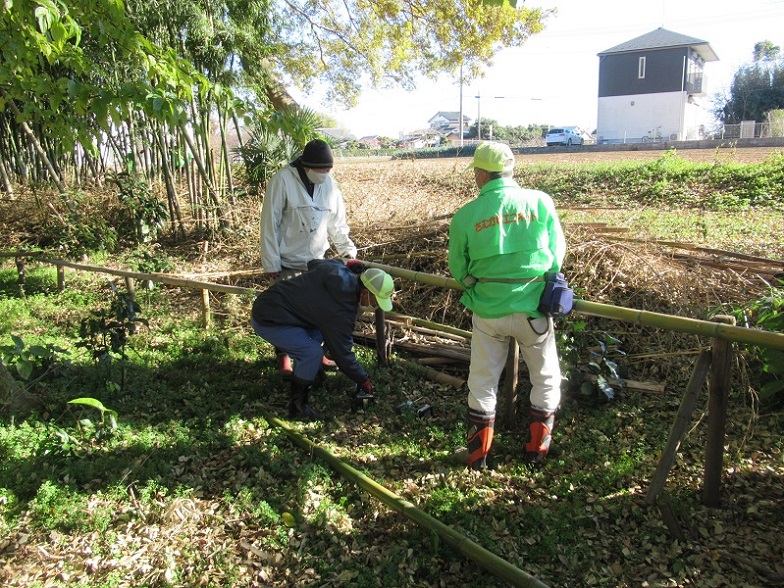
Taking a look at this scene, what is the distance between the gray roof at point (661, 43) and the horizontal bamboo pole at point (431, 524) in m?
41.1

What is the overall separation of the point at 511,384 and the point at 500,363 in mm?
485

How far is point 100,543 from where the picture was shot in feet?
9.23

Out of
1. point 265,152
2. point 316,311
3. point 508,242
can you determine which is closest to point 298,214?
point 316,311

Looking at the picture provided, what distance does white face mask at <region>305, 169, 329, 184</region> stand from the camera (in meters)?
4.34

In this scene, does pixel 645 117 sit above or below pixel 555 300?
above

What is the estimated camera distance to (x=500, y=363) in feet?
10.8

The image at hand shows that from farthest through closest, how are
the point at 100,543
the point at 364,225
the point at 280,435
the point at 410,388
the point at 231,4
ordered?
the point at 231,4 → the point at 364,225 → the point at 410,388 → the point at 280,435 → the point at 100,543

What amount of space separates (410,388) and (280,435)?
115 centimetres

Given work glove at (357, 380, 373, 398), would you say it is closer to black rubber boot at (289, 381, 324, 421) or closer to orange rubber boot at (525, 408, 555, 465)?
black rubber boot at (289, 381, 324, 421)

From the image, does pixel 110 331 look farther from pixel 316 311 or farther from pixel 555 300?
pixel 555 300

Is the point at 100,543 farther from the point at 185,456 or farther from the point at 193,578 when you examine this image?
the point at 185,456

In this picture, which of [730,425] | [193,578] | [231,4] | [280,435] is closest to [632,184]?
[231,4]

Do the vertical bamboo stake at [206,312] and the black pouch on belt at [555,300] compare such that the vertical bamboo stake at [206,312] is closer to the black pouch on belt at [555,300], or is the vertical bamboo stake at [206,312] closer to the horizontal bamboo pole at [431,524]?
the horizontal bamboo pole at [431,524]

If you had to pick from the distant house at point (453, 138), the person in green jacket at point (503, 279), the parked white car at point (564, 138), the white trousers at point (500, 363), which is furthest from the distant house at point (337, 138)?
the parked white car at point (564, 138)
